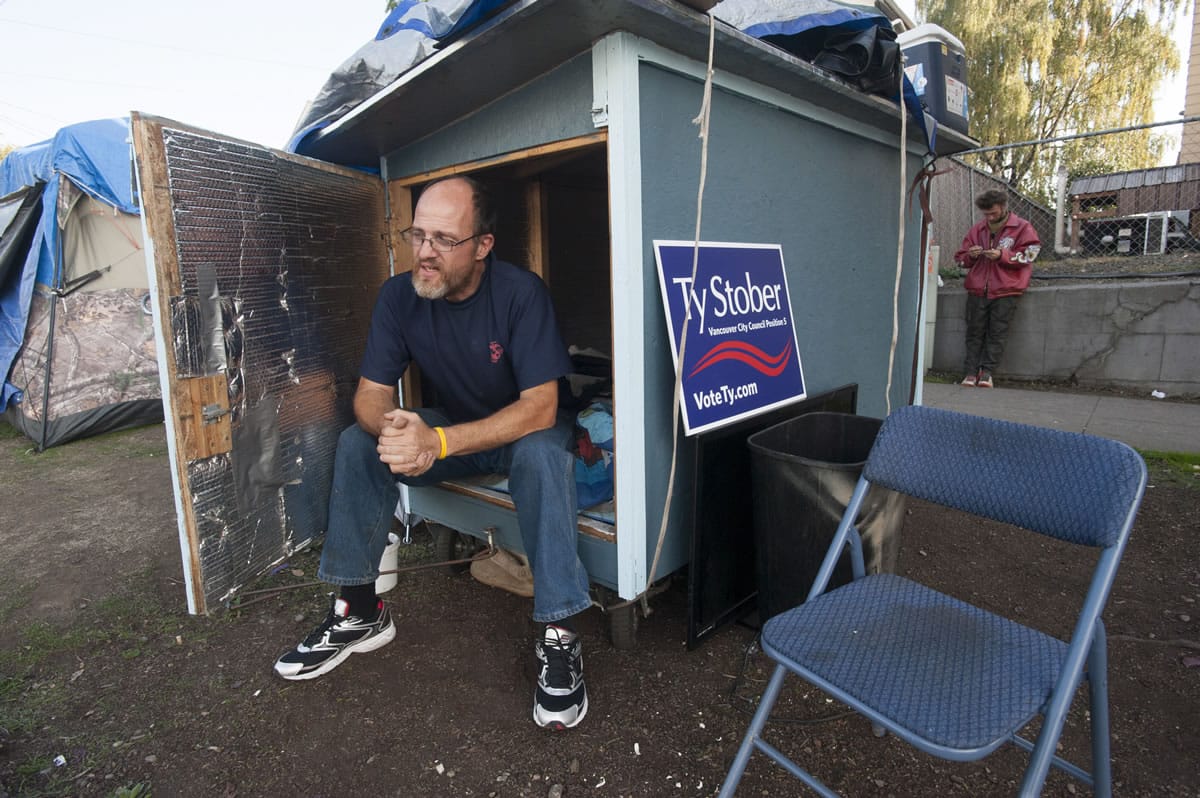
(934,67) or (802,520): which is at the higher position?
(934,67)

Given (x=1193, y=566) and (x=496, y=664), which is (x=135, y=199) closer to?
(x=496, y=664)

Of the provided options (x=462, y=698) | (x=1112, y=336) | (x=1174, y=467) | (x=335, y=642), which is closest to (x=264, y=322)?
(x=335, y=642)

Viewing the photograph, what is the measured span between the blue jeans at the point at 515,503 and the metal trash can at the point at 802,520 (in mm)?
616

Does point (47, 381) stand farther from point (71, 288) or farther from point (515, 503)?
point (515, 503)

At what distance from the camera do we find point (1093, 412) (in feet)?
16.6

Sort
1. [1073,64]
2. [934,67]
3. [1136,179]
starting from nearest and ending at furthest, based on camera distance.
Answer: [934,67]
[1136,179]
[1073,64]

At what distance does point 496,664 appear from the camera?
Result: 87.4 inches

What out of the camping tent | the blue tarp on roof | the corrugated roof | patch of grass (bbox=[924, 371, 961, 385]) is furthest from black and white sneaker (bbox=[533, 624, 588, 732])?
the corrugated roof

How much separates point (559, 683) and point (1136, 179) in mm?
10130

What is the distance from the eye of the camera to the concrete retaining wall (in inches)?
212

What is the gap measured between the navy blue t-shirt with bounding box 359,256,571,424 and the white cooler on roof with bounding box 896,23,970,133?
7.46ft

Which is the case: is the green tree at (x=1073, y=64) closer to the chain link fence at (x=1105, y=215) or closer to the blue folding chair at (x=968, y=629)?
the chain link fence at (x=1105, y=215)

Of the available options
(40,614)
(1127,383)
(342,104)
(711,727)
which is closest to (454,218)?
(342,104)

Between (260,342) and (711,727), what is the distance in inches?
79.7
